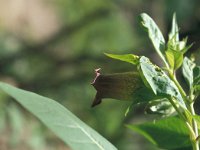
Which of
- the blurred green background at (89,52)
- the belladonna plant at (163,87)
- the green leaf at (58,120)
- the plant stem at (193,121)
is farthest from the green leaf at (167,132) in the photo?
the blurred green background at (89,52)

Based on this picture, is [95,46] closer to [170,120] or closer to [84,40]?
[84,40]

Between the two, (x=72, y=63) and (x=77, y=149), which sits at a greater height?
(x=77, y=149)

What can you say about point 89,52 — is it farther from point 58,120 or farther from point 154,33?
point 58,120

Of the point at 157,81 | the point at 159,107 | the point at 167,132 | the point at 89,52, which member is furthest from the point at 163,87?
the point at 89,52

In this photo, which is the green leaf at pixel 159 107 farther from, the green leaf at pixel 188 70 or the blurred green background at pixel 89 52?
the blurred green background at pixel 89 52

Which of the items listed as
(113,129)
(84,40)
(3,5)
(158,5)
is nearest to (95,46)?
(84,40)

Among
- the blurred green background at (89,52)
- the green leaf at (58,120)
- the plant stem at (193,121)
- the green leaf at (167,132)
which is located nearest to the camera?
the green leaf at (58,120)

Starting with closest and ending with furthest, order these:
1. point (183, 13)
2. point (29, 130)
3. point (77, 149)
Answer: point (77, 149)
point (29, 130)
point (183, 13)
